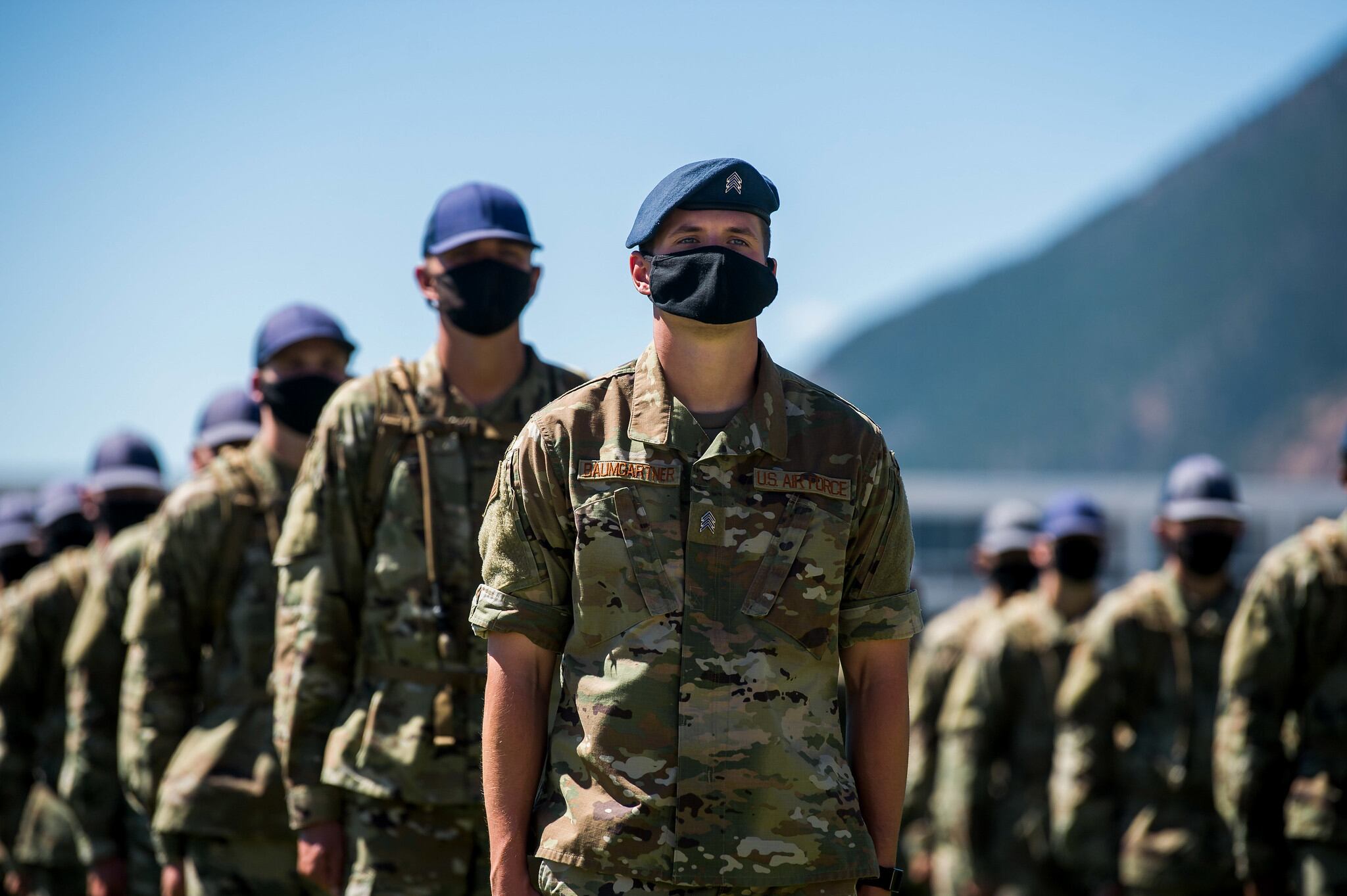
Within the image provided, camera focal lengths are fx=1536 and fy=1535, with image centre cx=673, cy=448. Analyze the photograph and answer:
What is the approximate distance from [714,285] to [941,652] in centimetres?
845

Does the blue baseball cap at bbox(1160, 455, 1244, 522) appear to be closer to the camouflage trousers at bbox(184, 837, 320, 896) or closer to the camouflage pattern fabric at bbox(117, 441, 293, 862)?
the camouflage pattern fabric at bbox(117, 441, 293, 862)

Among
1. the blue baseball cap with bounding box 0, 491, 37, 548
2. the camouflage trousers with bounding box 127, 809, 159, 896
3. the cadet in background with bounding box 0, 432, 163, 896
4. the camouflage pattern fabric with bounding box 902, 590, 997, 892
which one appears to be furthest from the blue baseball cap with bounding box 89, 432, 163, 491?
the camouflage pattern fabric with bounding box 902, 590, 997, 892

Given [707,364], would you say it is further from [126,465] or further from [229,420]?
[126,465]

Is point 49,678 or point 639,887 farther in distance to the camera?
point 49,678

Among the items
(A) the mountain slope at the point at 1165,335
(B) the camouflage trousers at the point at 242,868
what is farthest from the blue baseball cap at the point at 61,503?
(A) the mountain slope at the point at 1165,335

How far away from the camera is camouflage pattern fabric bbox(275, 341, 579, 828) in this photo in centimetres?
473

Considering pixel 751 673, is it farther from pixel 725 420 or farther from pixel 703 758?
pixel 725 420

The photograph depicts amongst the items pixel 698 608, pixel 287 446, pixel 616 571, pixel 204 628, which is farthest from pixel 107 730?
pixel 698 608

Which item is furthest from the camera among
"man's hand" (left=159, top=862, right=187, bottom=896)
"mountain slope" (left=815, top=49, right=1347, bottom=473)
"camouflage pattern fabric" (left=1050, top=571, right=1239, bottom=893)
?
"mountain slope" (left=815, top=49, right=1347, bottom=473)

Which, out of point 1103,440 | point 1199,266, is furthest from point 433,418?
point 1199,266

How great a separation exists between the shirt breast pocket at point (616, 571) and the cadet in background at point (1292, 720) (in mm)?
Result: 3969

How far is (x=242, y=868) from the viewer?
224 inches

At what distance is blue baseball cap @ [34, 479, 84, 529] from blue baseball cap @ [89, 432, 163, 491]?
0.64 m

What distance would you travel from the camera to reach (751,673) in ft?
11.3
